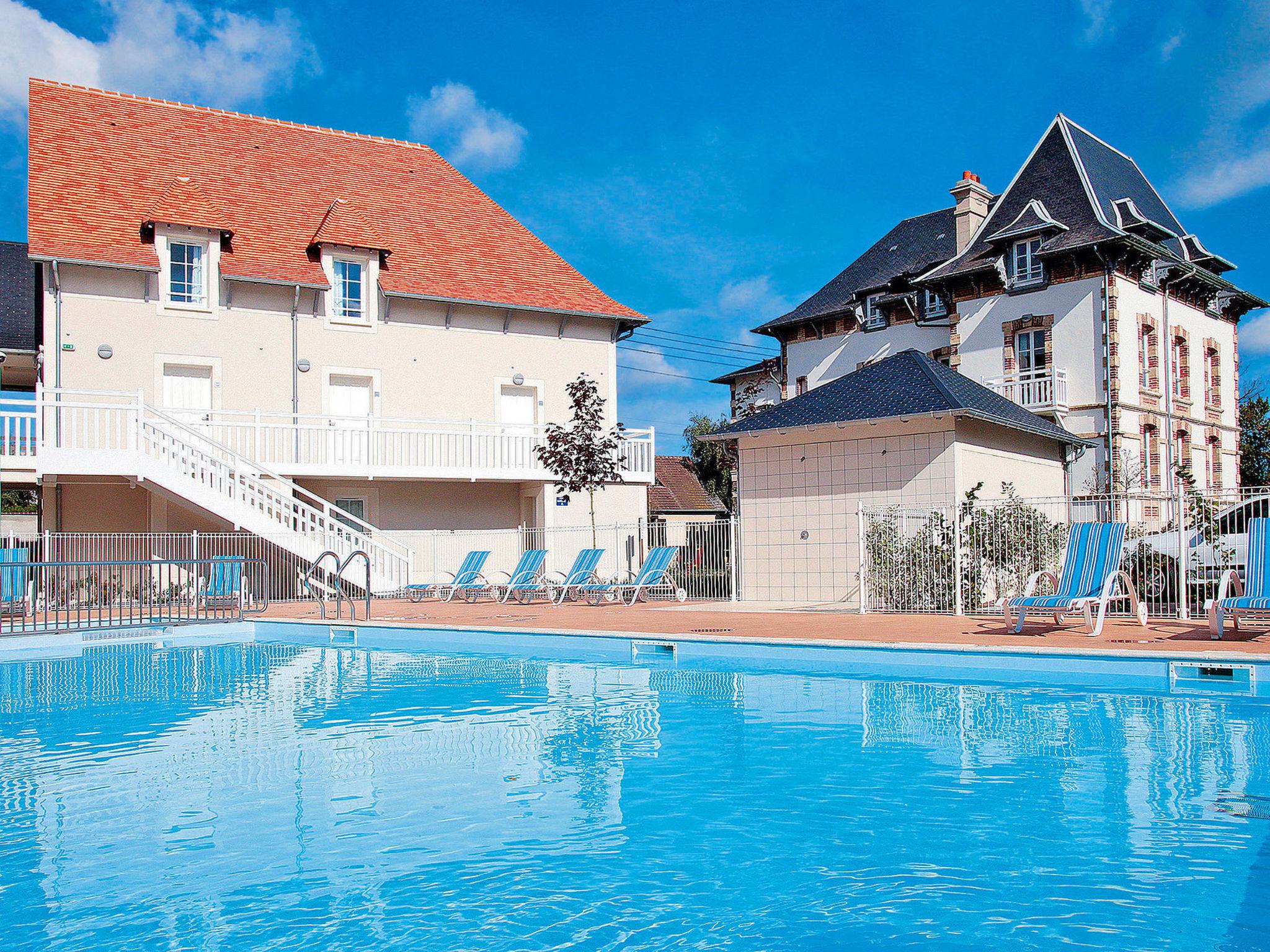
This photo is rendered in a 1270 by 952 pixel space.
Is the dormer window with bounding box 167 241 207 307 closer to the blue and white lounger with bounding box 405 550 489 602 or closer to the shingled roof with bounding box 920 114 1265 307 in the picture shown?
the blue and white lounger with bounding box 405 550 489 602

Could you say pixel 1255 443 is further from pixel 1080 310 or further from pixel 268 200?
pixel 268 200

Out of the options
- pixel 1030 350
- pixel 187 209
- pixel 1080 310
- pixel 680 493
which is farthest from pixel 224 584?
pixel 680 493

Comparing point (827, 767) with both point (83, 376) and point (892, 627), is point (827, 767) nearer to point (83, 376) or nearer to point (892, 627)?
point (892, 627)

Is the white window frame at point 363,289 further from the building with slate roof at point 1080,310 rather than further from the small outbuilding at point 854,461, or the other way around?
the building with slate roof at point 1080,310

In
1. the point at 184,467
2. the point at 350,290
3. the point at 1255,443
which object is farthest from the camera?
the point at 1255,443

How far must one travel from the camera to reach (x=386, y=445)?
70.0 ft

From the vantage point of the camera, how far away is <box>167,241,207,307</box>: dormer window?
816 inches

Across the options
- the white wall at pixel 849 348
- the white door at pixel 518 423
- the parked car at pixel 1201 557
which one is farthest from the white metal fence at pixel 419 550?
the white wall at pixel 849 348

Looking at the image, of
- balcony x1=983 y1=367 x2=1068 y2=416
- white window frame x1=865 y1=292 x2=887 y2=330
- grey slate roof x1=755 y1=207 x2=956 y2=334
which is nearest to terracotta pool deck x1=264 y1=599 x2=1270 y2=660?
balcony x1=983 y1=367 x2=1068 y2=416

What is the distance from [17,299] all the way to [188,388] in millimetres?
9202

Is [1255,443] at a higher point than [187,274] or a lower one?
lower

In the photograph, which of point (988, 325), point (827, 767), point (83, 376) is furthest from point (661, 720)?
point (988, 325)

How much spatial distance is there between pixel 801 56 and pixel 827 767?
2124cm

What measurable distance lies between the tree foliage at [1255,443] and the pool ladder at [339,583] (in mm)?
32450
